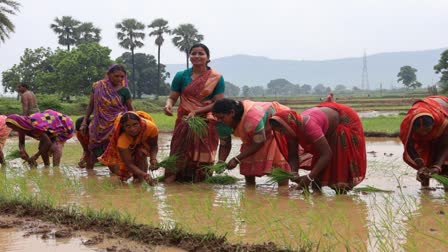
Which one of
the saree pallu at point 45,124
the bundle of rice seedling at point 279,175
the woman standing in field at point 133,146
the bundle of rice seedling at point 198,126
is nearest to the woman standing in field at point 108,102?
the saree pallu at point 45,124

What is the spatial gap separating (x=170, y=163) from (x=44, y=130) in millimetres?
2487

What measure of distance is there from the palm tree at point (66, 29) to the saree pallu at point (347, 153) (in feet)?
193

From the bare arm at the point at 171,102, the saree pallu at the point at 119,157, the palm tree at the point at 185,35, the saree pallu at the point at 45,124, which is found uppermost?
the palm tree at the point at 185,35

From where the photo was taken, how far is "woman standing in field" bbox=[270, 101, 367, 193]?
5.03m

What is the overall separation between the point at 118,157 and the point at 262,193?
183 cm

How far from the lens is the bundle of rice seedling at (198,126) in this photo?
5.93 metres

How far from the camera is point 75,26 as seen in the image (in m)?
60.9

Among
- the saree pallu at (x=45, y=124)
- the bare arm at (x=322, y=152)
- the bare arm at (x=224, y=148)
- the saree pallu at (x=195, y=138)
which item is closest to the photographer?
the bare arm at (x=322, y=152)

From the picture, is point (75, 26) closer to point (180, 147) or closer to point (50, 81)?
point (50, 81)

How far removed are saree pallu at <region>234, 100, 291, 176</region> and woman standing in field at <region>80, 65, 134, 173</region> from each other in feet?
6.76

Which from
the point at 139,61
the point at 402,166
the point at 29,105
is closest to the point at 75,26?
the point at 139,61

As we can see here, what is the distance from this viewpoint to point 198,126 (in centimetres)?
598

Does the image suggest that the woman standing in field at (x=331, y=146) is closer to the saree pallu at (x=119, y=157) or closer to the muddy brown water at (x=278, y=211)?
the muddy brown water at (x=278, y=211)

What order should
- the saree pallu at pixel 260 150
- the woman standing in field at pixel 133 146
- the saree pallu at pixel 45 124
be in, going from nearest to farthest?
1. the saree pallu at pixel 260 150
2. the woman standing in field at pixel 133 146
3. the saree pallu at pixel 45 124
